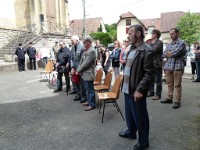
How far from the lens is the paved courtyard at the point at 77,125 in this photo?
13.6ft

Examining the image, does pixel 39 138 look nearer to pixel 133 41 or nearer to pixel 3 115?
pixel 3 115

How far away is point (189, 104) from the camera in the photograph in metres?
6.55

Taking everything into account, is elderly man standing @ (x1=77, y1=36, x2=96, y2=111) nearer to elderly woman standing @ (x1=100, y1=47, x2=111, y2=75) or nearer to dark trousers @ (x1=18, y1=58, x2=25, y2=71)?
elderly woman standing @ (x1=100, y1=47, x2=111, y2=75)

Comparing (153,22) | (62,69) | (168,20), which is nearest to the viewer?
(62,69)

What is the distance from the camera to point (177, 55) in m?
5.92

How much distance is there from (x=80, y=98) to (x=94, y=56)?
1.82 m

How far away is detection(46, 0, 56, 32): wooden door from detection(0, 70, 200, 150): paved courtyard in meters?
22.3

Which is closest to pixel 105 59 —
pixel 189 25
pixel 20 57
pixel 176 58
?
pixel 176 58

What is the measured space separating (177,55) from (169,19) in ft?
169

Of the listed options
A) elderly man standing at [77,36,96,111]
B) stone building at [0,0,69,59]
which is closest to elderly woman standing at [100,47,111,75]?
elderly man standing at [77,36,96,111]

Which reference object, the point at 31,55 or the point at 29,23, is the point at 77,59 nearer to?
the point at 31,55

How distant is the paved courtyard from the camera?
416cm

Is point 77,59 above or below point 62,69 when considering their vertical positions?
above

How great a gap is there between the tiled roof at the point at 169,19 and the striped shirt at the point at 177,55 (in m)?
48.5
